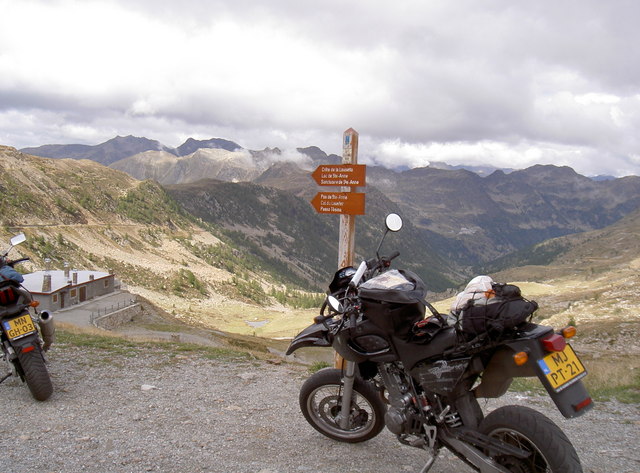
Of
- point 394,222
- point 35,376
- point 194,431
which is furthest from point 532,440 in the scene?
point 35,376

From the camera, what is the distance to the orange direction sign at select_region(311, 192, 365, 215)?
27.0 ft

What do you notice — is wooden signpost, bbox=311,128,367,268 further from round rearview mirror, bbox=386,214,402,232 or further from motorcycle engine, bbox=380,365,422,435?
motorcycle engine, bbox=380,365,422,435

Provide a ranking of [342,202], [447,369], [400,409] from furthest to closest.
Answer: [342,202] → [400,409] → [447,369]

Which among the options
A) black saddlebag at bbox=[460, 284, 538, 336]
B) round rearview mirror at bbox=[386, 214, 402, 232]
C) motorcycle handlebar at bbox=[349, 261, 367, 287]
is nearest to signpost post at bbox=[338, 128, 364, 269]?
round rearview mirror at bbox=[386, 214, 402, 232]

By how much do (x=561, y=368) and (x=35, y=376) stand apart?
7.26 meters

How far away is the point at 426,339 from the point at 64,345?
10.0 metres

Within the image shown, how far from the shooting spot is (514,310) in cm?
412

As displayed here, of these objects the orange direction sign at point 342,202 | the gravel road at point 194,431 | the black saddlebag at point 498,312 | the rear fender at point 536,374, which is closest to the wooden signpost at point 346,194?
the orange direction sign at point 342,202

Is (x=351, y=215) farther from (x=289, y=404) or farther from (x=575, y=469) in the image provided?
(x=575, y=469)

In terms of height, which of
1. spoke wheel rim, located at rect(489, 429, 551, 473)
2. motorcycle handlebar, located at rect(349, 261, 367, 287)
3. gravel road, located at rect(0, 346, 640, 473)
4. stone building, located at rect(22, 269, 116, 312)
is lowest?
stone building, located at rect(22, 269, 116, 312)

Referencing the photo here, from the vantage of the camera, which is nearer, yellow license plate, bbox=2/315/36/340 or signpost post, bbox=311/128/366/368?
yellow license plate, bbox=2/315/36/340

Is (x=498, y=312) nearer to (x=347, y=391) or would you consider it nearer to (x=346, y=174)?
(x=347, y=391)

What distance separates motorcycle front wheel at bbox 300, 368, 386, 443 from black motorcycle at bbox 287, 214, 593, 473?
0.02m

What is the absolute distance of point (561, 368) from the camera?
13.7ft
